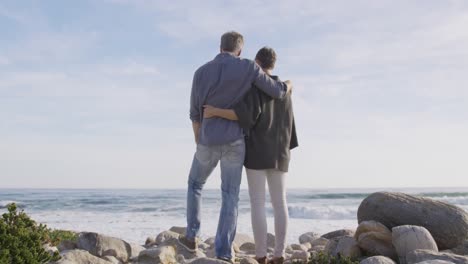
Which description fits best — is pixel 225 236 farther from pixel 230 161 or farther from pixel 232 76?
pixel 232 76

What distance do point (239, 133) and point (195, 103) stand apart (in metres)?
0.56

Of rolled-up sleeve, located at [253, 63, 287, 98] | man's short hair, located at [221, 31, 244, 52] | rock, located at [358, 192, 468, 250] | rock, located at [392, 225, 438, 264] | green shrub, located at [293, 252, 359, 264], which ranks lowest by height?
green shrub, located at [293, 252, 359, 264]

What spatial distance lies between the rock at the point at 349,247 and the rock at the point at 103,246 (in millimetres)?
2283

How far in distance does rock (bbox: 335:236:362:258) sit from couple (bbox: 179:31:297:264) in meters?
1.08

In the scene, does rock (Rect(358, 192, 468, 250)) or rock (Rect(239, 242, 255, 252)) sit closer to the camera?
rock (Rect(358, 192, 468, 250))

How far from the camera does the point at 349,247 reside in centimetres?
590

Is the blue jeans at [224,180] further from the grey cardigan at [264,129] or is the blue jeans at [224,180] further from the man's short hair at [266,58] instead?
the man's short hair at [266,58]

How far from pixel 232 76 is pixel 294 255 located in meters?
2.72

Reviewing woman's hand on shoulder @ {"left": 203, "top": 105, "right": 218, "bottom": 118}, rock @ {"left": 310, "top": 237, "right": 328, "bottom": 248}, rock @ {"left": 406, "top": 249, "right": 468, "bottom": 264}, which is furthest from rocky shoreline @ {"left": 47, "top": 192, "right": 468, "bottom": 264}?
rock @ {"left": 310, "top": 237, "right": 328, "bottom": 248}

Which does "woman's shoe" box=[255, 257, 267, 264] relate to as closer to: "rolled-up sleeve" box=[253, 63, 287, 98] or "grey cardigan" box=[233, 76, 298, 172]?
"grey cardigan" box=[233, 76, 298, 172]

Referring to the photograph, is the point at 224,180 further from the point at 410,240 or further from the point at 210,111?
the point at 410,240

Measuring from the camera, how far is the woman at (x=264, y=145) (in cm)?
477

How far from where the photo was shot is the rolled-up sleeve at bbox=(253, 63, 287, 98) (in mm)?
4727

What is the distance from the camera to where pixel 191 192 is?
5.03m
